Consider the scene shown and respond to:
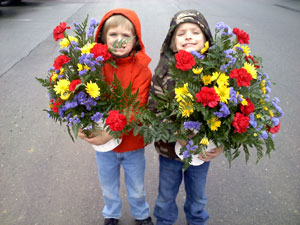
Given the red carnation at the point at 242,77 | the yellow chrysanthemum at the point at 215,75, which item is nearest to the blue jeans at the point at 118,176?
the yellow chrysanthemum at the point at 215,75

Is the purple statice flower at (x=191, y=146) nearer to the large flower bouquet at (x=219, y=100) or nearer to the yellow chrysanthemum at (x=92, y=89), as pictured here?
the large flower bouquet at (x=219, y=100)

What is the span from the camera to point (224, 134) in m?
1.43

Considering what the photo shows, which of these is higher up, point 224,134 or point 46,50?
point 224,134

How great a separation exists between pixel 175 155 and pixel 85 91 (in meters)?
0.80

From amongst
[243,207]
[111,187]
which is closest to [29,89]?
[111,187]

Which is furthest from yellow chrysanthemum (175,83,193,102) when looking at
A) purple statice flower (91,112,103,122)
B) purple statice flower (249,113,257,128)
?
Result: purple statice flower (91,112,103,122)

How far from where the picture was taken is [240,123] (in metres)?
1.34

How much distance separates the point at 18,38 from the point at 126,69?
22.4ft

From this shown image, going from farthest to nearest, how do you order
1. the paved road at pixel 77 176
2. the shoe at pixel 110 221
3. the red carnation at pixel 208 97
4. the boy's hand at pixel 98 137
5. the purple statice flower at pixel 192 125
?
the paved road at pixel 77 176, the shoe at pixel 110 221, the boy's hand at pixel 98 137, the purple statice flower at pixel 192 125, the red carnation at pixel 208 97

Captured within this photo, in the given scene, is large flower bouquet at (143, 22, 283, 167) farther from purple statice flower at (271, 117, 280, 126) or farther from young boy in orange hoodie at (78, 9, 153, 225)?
young boy in orange hoodie at (78, 9, 153, 225)

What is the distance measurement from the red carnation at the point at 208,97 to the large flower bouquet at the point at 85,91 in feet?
1.40

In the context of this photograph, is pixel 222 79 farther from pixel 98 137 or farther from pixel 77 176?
pixel 77 176

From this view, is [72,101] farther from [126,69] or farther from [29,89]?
[29,89]

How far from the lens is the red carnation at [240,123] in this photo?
4.39 ft
